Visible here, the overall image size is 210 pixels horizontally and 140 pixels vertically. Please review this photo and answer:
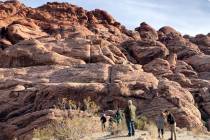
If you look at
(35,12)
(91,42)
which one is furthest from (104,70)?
(35,12)

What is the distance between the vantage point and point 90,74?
42.9 meters

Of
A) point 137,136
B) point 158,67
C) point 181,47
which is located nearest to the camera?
point 137,136

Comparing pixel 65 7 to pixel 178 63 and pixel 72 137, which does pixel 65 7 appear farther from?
pixel 72 137

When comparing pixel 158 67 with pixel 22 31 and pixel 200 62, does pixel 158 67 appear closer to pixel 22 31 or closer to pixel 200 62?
pixel 200 62

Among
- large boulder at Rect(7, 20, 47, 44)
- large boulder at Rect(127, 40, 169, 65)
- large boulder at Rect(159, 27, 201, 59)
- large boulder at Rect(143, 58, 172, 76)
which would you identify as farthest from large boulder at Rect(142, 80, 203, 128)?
large boulder at Rect(159, 27, 201, 59)

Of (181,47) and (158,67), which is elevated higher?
(181,47)

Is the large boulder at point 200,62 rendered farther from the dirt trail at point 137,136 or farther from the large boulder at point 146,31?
the dirt trail at point 137,136

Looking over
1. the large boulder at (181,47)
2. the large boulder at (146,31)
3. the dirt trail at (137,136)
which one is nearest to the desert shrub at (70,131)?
the dirt trail at (137,136)

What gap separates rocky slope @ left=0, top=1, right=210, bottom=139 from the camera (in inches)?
1515

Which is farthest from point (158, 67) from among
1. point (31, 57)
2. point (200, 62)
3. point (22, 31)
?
point (22, 31)

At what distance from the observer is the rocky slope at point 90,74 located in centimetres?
3847

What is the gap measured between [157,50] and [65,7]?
2630 cm

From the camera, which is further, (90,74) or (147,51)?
(147,51)

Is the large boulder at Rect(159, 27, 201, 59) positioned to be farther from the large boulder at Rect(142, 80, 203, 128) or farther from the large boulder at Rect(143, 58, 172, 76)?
the large boulder at Rect(142, 80, 203, 128)
